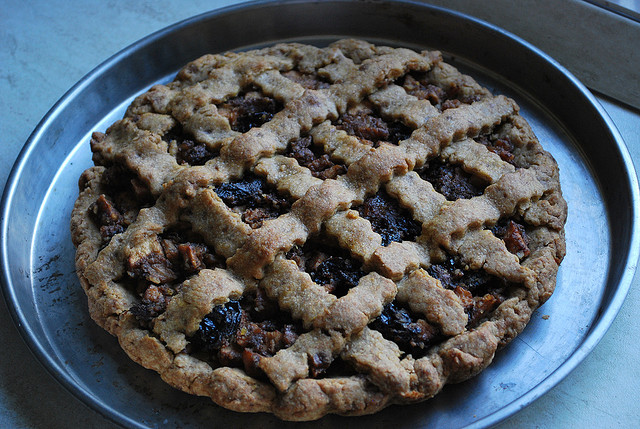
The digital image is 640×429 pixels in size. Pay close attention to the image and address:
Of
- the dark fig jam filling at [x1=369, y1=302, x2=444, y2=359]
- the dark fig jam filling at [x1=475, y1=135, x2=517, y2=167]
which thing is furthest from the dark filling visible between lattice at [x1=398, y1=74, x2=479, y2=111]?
the dark fig jam filling at [x1=369, y1=302, x2=444, y2=359]

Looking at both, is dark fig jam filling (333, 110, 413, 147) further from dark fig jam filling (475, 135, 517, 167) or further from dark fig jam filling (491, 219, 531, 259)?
dark fig jam filling (491, 219, 531, 259)

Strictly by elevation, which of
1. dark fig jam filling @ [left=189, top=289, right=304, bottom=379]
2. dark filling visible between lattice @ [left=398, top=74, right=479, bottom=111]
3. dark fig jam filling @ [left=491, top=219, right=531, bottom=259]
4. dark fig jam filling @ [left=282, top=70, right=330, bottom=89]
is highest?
dark filling visible between lattice @ [left=398, top=74, right=479, bottom=111]

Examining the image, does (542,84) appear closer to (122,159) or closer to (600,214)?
(600,214)

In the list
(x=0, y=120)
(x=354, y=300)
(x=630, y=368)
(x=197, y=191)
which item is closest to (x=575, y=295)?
(x=630, y=368)

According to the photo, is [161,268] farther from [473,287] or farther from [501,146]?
[501,146]

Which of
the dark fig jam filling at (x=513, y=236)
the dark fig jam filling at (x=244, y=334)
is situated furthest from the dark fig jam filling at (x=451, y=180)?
the dark fig jam filling at (x=244, y=334)
